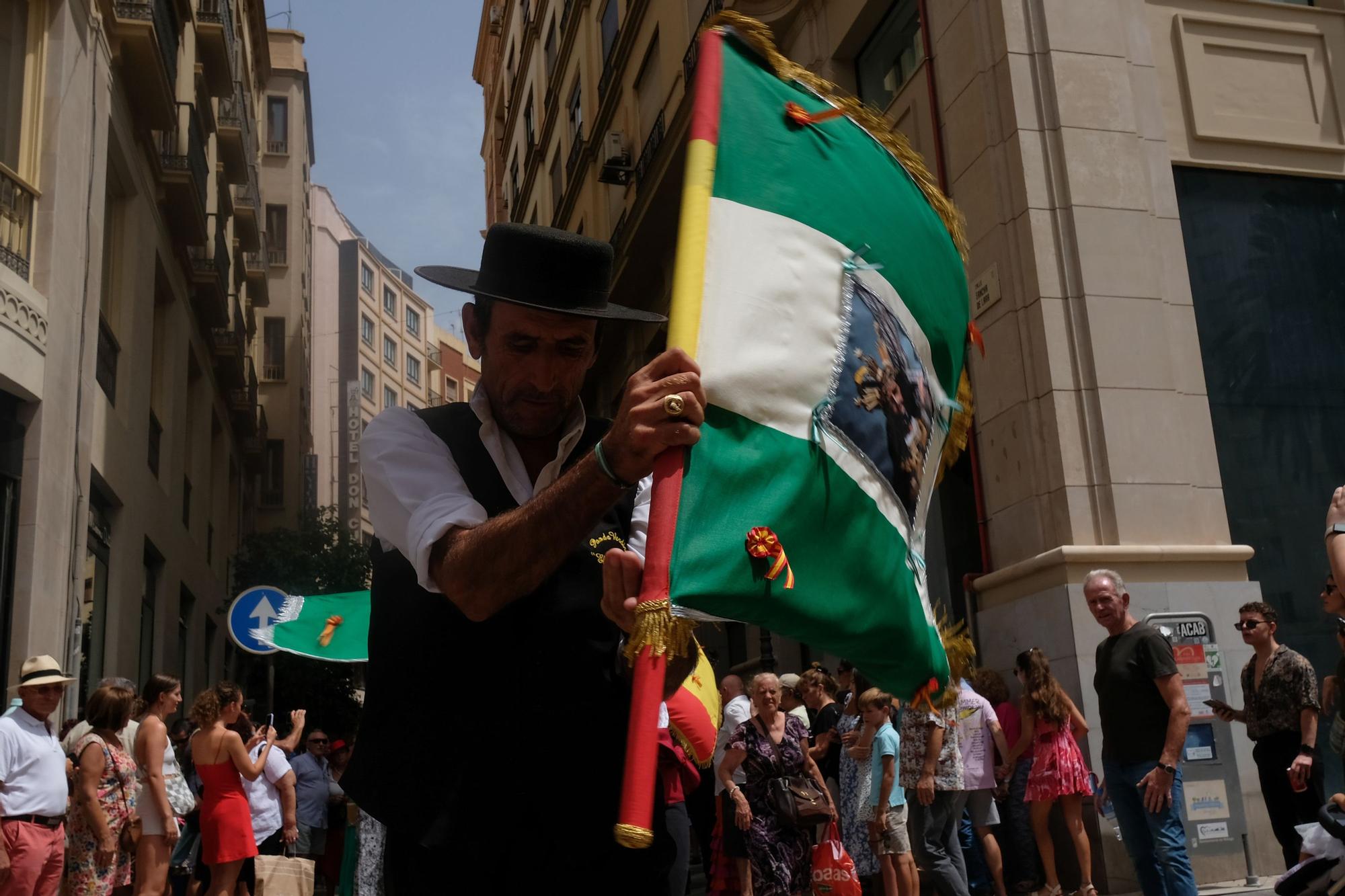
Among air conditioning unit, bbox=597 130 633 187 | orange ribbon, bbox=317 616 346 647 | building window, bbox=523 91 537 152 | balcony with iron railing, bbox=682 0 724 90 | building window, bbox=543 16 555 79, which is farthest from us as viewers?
building window, bbox=523 91 537 152

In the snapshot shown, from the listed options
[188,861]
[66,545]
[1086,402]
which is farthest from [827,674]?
[66,545]

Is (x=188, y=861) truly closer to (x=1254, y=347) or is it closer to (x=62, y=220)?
(x=62, y=220)

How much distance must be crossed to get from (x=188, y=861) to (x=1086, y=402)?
8.15 meters

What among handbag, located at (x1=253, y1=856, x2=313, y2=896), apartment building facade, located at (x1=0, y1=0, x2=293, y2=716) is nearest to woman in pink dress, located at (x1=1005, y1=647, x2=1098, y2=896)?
handbag, located at (x1=253, y1=856, x2=313, y2=896)

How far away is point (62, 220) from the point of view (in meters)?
14.0

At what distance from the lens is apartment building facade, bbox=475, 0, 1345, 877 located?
9930 millimetres

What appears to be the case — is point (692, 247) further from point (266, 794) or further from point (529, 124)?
point (529, 124)

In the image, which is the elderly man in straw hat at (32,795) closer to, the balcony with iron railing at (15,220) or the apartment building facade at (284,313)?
the balcony with iron railing at (15,220)

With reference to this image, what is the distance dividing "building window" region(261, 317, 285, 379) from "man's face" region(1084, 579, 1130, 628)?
43.4 metres

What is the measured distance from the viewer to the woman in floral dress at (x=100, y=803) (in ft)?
27.4

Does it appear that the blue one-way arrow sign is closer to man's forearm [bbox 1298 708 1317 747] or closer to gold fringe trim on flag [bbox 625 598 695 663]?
man's forearm [bbox 1298 708 1317 747]

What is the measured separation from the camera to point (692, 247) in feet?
6.72

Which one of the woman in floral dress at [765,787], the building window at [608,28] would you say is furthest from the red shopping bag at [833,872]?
the building window at [608,28]

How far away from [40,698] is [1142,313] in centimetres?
854
